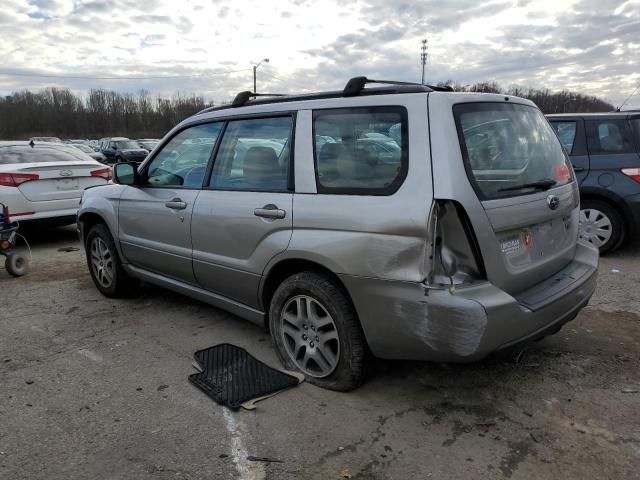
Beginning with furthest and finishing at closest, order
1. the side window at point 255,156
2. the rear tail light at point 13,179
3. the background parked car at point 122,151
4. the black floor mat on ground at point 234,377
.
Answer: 1. the background parked car at point 122,151
2. the rear tail light at point 13,179
3. the side window at point 255,156
4. the black floor mat on ground at point 234,377

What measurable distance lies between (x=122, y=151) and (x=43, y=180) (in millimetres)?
24681

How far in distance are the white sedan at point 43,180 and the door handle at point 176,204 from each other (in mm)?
4236

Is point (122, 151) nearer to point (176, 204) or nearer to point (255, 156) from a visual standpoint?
point (176, 204)

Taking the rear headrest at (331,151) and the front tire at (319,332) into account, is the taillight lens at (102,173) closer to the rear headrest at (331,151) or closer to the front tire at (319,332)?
the front tire at (319,332)

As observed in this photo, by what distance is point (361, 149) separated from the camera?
9.55 feet

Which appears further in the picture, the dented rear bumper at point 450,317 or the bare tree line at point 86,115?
the bare tree line at point 86,115

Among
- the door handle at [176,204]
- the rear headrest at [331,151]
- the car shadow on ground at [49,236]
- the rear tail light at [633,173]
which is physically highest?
the rear headrest at [331,151]

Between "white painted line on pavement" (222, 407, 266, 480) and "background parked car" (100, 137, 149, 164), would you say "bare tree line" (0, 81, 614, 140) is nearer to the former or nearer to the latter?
"background parked car" (100, 137, 149, 164)

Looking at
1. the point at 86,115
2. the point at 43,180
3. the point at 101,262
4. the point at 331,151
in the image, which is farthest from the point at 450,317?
the point at 86,115

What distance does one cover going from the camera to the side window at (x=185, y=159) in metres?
3.93

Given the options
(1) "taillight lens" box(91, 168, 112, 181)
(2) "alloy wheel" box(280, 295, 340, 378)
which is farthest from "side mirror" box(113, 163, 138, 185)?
(1) "taillight lens" box(91, 168, 112, 181)

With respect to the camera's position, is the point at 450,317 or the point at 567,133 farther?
the point at 567,133

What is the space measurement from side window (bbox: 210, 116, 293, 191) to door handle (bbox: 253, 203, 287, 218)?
0.13 m

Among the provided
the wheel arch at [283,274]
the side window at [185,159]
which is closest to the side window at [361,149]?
the wheel arch at [283,274]
